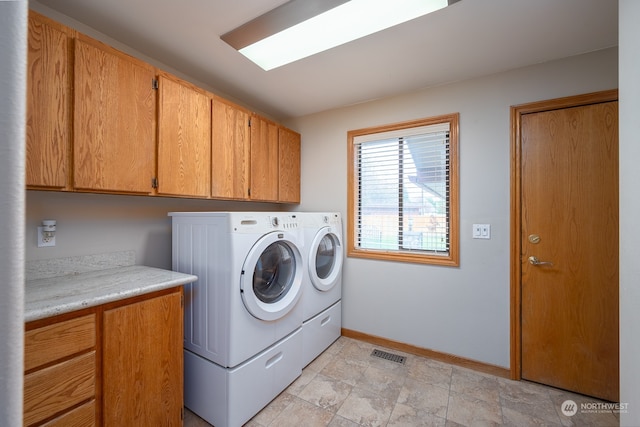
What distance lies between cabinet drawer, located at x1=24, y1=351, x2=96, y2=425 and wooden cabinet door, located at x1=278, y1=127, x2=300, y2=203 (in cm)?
183

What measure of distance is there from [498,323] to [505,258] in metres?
0.50

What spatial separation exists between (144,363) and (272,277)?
862 mm

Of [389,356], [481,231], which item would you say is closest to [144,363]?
[389,356]

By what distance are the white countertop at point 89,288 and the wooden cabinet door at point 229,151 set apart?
2.39 feet

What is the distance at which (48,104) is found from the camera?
46.8 inches

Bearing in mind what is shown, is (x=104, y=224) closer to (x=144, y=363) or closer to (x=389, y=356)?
(x=144, y=363)

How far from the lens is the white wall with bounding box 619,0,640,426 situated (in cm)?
86

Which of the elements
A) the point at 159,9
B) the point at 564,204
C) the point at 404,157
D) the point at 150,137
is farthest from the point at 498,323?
the point at 159,9

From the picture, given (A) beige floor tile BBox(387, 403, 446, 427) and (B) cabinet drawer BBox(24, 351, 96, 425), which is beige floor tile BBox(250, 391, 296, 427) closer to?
(A) beige floor tile BBox(387, 403, 446, 427)

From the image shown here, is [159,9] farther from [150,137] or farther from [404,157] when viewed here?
[404,157]

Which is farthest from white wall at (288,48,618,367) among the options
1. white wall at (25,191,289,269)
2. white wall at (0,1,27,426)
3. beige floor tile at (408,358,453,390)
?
white wall at (0,1,27,426)

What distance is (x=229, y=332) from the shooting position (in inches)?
57.3

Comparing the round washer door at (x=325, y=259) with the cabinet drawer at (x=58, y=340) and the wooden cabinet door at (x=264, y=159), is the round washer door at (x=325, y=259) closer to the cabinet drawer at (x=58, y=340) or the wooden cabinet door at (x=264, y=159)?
the wooden cabinet door at (x=264, y=159)
